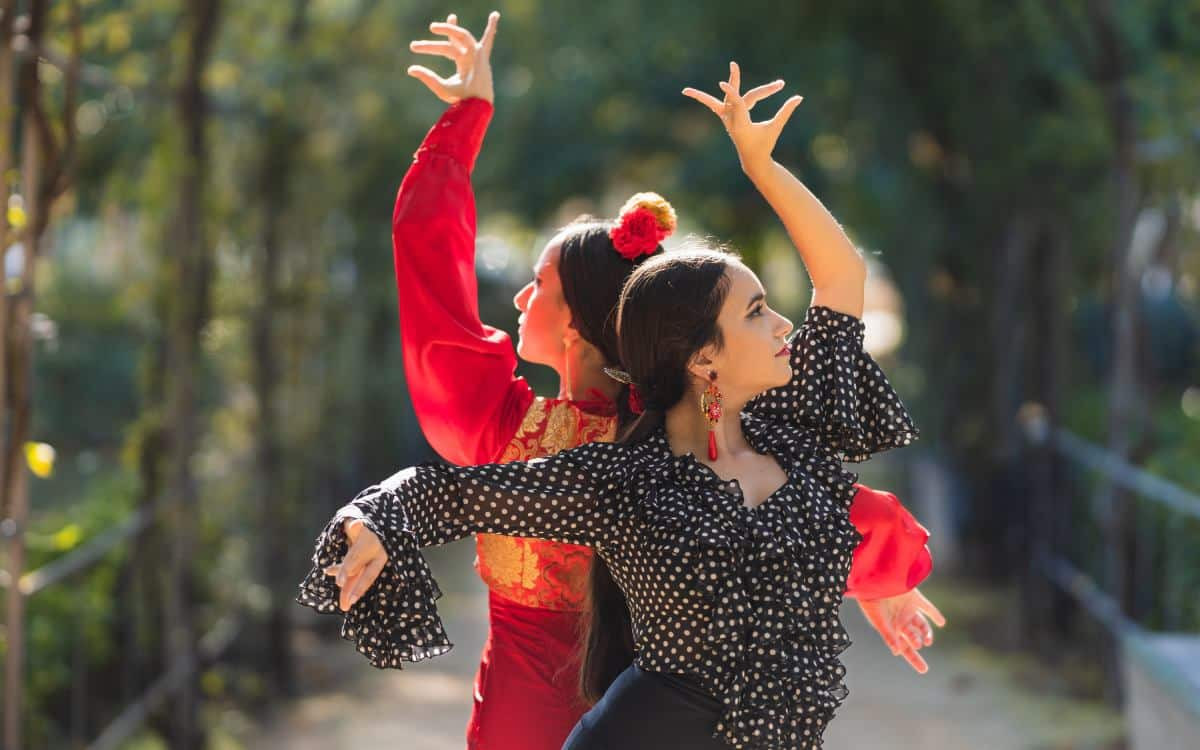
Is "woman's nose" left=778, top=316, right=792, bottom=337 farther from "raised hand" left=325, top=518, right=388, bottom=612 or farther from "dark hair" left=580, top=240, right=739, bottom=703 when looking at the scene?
"raised hand" left=325, top=518, right=388, bottom=612

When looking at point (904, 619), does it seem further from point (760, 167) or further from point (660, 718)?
point (760, 167)

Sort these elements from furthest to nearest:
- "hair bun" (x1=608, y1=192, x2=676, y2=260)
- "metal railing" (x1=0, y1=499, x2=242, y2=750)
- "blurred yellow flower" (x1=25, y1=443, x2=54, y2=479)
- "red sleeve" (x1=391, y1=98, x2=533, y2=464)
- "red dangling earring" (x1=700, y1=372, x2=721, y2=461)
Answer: "metal railing" (x1=0, y1=499, x2=242, y2=750), "blurred yellow flower" (x1=25, y1=443, x2=54, y2=479), "red sleeve" (x1=391, y1=98, x2=533, y2=464), "hair bun" (x1=608, y1=192, x2=676, y2=260), "red dangling earring" (x1=700, y1=372, x2=721, y2=461)

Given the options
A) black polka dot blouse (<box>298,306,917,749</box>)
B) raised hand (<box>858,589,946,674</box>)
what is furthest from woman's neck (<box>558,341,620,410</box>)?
raised hand (<box>858,589,946,674</box>)

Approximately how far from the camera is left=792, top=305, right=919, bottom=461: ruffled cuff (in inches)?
95.1

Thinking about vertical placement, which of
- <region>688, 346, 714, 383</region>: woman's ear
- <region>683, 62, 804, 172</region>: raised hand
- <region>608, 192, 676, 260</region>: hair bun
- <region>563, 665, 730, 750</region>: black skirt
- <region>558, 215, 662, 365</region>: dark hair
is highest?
<region>683, 62, 804, 172</region>: raised hand

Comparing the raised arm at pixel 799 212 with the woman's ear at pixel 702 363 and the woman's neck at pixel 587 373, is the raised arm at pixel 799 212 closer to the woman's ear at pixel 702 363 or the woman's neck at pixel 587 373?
the woman's ear at pixel 702 363

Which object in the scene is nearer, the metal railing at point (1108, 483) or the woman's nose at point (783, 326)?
the woman's nose at point (783, 326)

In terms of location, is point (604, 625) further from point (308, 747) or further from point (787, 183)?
point (308, 747)

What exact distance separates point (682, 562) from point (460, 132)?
932 mm

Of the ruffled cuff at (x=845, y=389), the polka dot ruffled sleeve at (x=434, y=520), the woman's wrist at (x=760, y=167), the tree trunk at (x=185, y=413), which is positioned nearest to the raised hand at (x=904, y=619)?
the ruffled cuff at (x=845, y=389)

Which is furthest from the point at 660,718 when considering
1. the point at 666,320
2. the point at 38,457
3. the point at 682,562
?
the point at 38,457

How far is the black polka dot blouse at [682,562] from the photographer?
2.14 meters

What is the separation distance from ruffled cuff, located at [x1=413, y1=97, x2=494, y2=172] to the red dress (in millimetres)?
35

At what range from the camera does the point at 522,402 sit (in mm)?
2635
